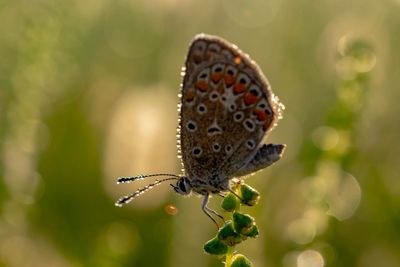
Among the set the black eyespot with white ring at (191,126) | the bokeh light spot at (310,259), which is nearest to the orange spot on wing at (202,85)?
the black eyespot with white ring at (191,126)

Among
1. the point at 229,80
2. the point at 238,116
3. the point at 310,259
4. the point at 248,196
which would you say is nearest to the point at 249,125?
the point at 238,116

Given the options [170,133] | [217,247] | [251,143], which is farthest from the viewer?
[170,133]

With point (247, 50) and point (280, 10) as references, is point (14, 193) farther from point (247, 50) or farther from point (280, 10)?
point (280, 10)

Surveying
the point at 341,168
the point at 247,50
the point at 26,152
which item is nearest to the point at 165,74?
the point at 247,50

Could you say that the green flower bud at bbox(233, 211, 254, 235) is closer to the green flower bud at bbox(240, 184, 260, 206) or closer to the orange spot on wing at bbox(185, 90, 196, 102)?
the green flower bud at bbox(240, 184, 260, 206)

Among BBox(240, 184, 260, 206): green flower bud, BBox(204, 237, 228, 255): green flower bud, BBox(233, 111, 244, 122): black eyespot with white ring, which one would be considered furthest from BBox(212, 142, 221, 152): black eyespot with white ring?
BBox(204, 237, 228, 255): green flower bud

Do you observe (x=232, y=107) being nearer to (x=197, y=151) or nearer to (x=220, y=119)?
(x=220, y=119)
